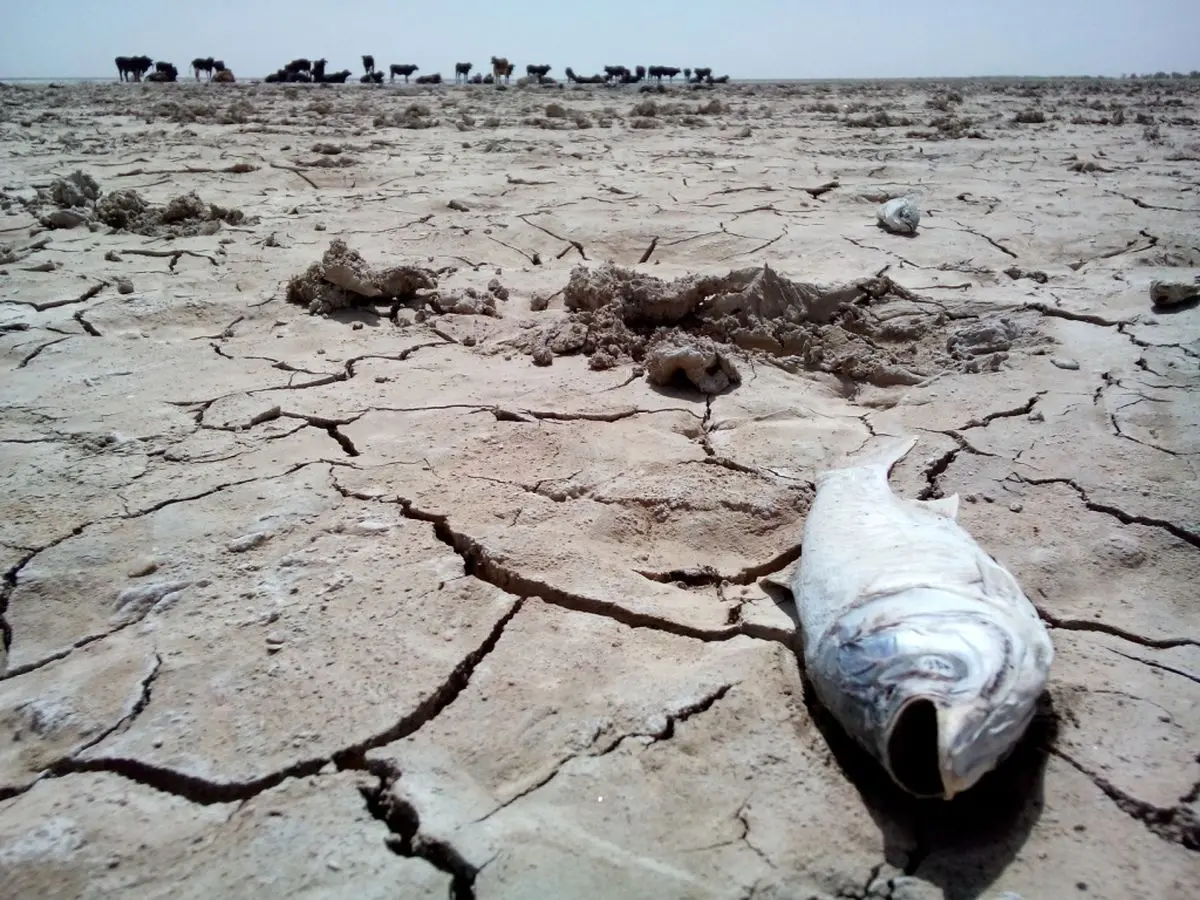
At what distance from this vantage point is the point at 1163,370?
9.35 ft

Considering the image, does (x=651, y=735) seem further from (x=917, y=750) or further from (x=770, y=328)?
(x=770, y=328)

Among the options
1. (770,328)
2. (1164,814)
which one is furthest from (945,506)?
(770,328)

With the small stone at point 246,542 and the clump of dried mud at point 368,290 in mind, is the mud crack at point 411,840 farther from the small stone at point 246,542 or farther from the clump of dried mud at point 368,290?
the clump of dried mud at point 368,290

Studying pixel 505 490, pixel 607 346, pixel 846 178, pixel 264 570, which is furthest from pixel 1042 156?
pixel 264 570

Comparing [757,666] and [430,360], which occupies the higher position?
[430,360]

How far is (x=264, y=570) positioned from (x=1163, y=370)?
303 cm

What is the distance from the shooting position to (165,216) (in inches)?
185

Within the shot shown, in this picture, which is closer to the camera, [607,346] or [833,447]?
[833,447]

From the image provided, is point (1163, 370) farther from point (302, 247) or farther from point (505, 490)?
point (302, 247)

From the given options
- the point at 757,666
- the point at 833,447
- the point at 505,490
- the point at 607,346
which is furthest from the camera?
the point at 607,346

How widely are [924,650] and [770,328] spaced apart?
208 cm

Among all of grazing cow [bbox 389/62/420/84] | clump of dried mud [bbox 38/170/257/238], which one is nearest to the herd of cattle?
grazing cow [bbox 389/62/420/84]

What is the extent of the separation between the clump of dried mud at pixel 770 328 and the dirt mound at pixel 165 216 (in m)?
2.49

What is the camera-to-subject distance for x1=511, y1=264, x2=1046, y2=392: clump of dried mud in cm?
306
